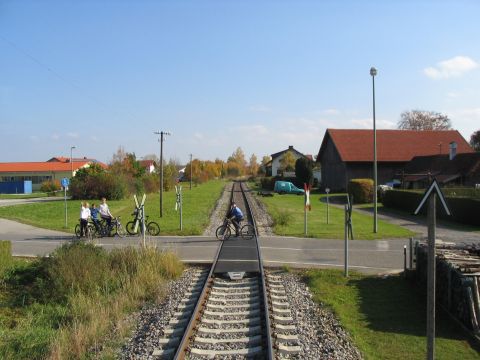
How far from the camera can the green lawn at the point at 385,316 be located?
743 cm

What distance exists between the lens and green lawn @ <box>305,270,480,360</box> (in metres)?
7.43

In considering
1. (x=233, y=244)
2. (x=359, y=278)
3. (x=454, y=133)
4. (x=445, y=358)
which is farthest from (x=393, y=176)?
(x=445, y=358)

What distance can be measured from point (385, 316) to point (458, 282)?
1.53m

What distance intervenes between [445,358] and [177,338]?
4.08 metres

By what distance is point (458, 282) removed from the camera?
916cm

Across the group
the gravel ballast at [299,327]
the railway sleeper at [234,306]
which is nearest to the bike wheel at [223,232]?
the gravel ballast at [299,327]

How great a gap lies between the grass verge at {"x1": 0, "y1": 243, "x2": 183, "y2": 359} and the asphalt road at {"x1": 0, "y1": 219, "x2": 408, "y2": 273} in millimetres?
1563

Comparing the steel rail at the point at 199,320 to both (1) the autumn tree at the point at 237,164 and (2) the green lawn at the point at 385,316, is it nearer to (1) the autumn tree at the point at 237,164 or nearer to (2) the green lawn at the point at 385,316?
(2) the green lawn at the point at 385,316

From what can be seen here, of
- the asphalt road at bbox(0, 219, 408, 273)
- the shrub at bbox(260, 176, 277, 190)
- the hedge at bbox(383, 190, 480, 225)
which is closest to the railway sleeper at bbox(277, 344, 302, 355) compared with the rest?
the asphalt road at bbox(0, 219, 408, 273)

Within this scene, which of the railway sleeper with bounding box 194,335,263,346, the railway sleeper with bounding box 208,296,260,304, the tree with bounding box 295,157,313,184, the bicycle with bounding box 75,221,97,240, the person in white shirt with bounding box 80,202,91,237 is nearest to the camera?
the railway sleeper with bounding box 194,335,263,346

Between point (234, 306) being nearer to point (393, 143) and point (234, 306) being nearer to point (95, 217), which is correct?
point (95, 217)

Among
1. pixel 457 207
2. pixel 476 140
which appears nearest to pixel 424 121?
pixel 476 140

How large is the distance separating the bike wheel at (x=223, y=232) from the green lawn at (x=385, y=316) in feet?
21.9

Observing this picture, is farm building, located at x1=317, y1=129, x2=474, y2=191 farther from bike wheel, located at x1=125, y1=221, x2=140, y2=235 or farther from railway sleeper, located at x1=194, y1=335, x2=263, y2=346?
railway sleeper, located at x1=194, y1=335, x2=263, y2=346
